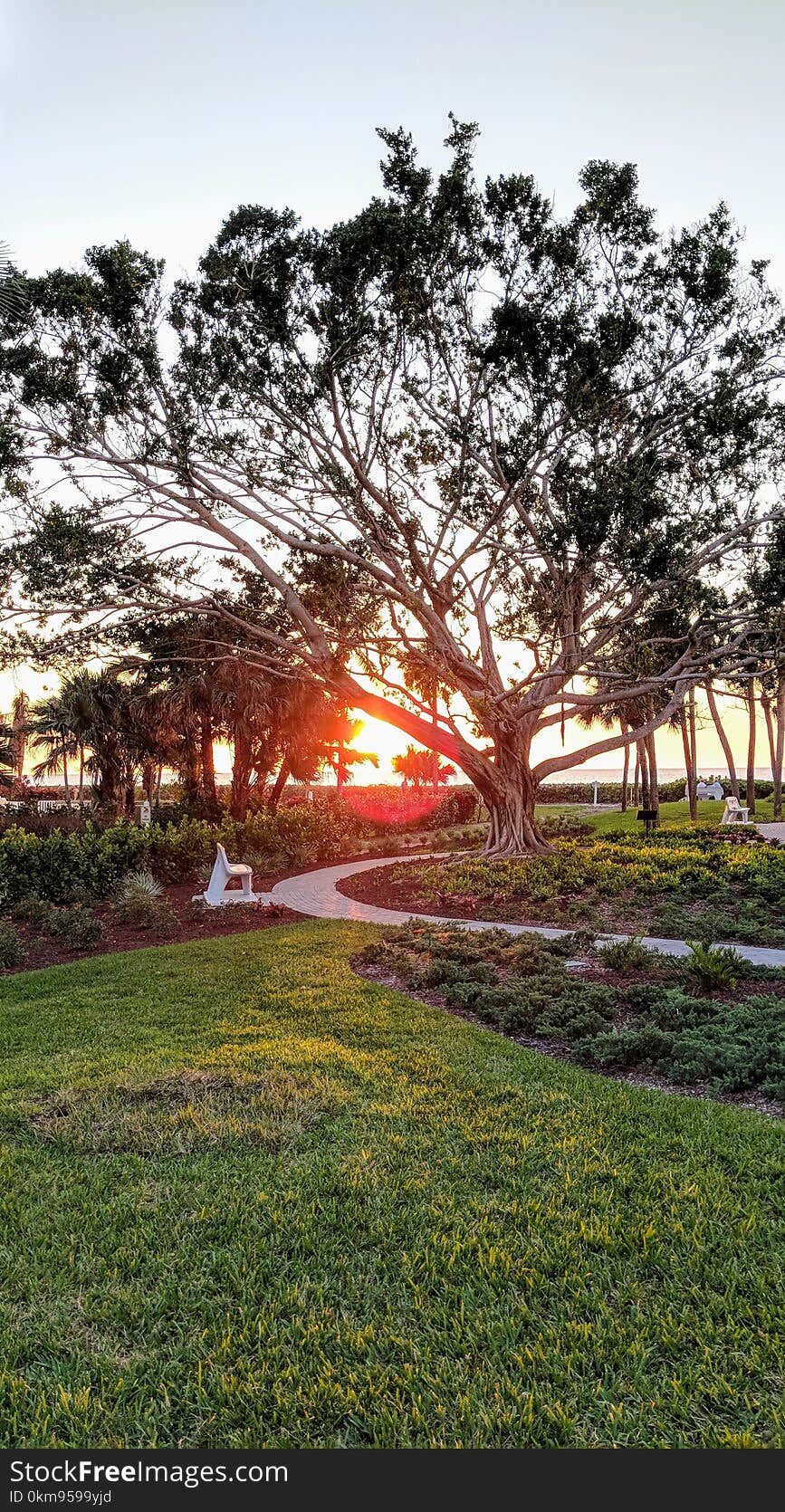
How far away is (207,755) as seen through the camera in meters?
24.0

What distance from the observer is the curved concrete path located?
8.43 metres

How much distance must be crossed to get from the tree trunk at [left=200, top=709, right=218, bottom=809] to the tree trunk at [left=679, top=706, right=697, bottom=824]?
631 inches

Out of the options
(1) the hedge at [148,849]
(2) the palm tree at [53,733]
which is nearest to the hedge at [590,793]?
(1) the hedge at [148,849]

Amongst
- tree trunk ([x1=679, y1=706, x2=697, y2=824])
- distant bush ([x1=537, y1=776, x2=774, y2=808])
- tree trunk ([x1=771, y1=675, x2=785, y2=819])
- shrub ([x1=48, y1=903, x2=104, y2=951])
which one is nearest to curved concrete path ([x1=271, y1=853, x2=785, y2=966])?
shrub ([x1=48, y1=903, x2=104, y2=951])

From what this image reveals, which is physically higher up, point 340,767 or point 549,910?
point 340,767

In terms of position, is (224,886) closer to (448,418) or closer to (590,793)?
(448,418)

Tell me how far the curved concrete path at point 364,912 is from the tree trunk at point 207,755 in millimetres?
6775

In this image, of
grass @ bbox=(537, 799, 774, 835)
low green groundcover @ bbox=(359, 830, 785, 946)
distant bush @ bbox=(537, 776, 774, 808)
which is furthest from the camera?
distant bush @ bbox=(537, 776, 774, 808)

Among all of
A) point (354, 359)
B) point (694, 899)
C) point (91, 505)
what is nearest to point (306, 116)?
point (354, 359)

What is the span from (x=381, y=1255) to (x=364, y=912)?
8936mm

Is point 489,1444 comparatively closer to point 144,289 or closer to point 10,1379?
point 10,1379

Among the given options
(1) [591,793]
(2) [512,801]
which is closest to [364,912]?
(2) [512,801]

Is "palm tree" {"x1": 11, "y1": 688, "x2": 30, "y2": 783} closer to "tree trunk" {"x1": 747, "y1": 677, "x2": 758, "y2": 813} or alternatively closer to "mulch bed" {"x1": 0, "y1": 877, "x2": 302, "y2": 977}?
"mulch bed" {"x1": 0, "y1": 877, "x2": 302, "y2": 977}

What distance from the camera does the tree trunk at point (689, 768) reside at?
27.1 metres
